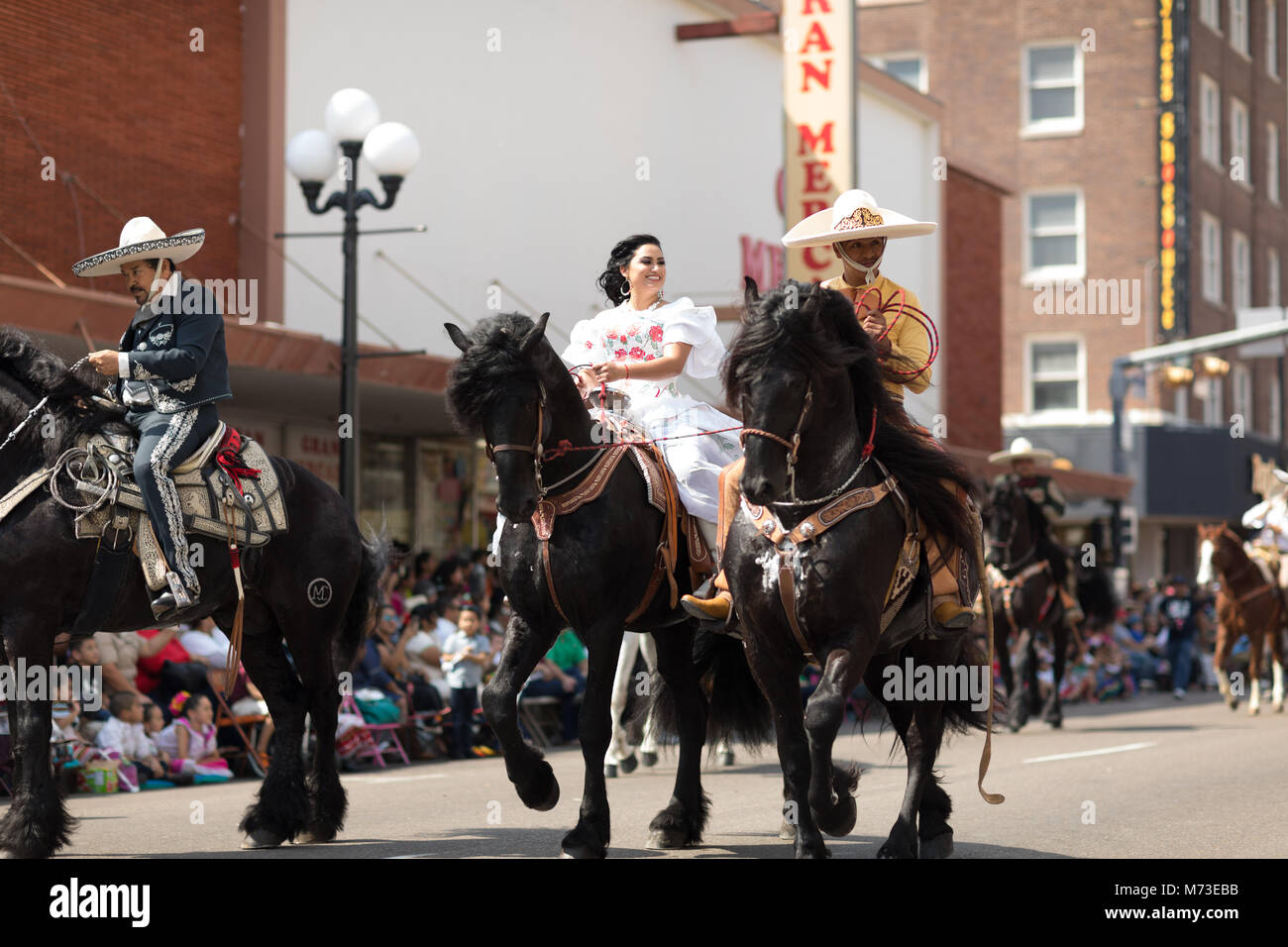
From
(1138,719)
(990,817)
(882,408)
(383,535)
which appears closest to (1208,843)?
(990,817)

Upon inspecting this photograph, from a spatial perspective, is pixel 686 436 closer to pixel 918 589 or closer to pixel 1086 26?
pixel 918 589

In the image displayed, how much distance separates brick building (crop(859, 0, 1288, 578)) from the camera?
40.6 metres

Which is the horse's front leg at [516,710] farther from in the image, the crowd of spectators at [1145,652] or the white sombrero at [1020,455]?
the crowd of spectators at [1145,652]

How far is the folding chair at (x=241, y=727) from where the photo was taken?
550 inches

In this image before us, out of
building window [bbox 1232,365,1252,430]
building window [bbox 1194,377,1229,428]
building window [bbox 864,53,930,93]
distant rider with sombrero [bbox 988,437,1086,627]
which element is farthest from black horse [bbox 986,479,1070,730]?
building window [bbox 1232,365,1252,430]

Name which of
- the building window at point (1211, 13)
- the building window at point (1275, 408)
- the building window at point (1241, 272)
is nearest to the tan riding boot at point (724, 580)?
the building window at point (1211, 13)

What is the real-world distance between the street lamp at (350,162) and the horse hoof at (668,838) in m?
6.99

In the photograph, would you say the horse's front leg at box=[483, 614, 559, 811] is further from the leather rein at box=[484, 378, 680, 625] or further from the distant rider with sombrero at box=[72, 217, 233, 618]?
the distant rider with sombrero at box=[72, 217, 233, 618]

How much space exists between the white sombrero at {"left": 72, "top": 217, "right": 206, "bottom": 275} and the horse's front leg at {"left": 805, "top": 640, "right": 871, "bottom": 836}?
150 inches

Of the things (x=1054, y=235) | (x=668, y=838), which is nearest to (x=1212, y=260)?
(x=1054, y=235)

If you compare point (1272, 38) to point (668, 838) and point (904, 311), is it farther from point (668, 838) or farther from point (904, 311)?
point (668, 838)

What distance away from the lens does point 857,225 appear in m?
8.36

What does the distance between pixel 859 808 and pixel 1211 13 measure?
37433 mm

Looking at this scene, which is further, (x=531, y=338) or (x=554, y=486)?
(x=554, y=486)
